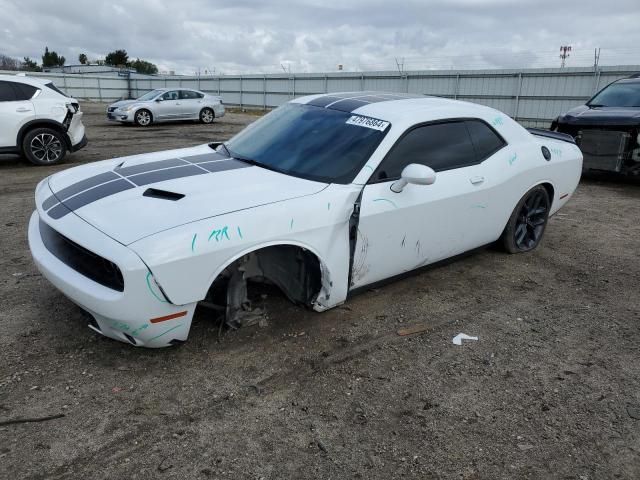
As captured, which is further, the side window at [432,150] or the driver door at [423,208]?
the side window at [432,150]

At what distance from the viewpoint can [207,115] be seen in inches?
781

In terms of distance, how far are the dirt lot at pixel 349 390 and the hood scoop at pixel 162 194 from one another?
36.5 inches

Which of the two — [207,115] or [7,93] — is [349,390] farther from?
[207,115]

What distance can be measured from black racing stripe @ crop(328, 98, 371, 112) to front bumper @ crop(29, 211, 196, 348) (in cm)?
204

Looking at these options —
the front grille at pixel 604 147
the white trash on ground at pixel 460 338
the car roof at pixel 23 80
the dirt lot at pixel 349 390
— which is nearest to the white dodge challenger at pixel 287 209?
the dirt lot at pixel 349 390

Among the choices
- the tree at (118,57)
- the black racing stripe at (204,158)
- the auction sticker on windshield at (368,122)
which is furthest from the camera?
the tree at (118,57)

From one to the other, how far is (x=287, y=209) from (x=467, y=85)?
58.8 feet

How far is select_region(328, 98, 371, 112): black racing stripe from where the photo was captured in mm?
4008

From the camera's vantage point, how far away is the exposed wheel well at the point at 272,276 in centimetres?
324

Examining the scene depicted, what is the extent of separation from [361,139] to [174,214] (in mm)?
1502

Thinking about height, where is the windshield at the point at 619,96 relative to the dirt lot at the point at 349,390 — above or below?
above

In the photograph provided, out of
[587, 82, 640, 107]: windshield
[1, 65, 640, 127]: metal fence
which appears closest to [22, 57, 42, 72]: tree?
[1, 65, 640, 127]: metal fence

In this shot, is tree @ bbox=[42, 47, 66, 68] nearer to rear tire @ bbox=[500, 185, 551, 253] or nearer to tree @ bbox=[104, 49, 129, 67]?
tree @ bbox=[104, 49, 129, 67]

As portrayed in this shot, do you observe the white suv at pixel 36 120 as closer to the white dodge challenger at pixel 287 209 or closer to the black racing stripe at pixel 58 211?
the white dodge challenger at pixel 287 209
